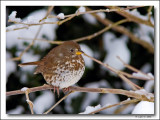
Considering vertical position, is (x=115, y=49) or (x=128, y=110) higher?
(x=115, y=49)

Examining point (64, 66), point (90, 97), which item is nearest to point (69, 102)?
point (90, 97)

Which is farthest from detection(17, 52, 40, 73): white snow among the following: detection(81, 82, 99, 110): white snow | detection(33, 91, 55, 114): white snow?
detection(81, 82, 99, 110): white snow

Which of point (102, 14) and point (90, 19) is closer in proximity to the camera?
point (102, 14)

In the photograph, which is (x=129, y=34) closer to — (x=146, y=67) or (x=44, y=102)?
(x=146, y=67)

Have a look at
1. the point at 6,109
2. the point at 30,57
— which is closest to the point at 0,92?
the point at 6,109

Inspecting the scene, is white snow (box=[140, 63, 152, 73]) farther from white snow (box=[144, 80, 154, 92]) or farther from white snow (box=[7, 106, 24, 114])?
white snow (box=[7, 106, 24, 114])

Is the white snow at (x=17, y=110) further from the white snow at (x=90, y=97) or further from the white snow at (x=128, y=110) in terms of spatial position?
the white snow at (x=128, y=110)

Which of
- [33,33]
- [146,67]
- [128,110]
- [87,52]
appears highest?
[33,33]
